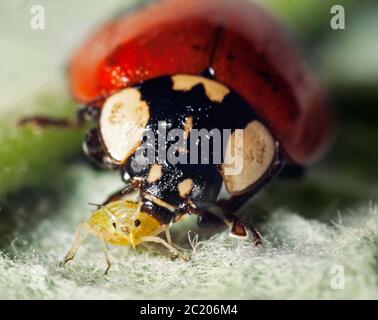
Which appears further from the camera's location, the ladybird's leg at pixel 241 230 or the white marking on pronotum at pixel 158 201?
the ladybird's leg at pixel 241 230

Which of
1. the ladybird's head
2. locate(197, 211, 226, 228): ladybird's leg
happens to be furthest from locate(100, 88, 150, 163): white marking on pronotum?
locate(197, 211, 226, 228): ladybird's leg

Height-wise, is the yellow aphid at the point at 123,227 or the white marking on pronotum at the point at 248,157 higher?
the white marking on pronotum at the point at 248,157

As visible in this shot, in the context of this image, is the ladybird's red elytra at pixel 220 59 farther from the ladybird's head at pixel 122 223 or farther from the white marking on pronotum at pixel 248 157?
the ladybird's head at pixel 122 223

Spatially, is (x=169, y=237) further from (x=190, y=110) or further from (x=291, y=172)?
(x=291, y=172)

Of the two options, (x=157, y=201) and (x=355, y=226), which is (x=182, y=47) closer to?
(x=157, y=201)

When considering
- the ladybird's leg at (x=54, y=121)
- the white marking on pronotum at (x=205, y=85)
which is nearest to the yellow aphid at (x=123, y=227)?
the white marking on pronotum at (x=205, y=85)

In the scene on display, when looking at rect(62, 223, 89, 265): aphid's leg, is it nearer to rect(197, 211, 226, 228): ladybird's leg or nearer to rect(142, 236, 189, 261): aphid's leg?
rect(142, 236, 189, 261): aphid's leg

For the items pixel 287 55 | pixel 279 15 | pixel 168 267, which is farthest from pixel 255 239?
pixel 279 15
